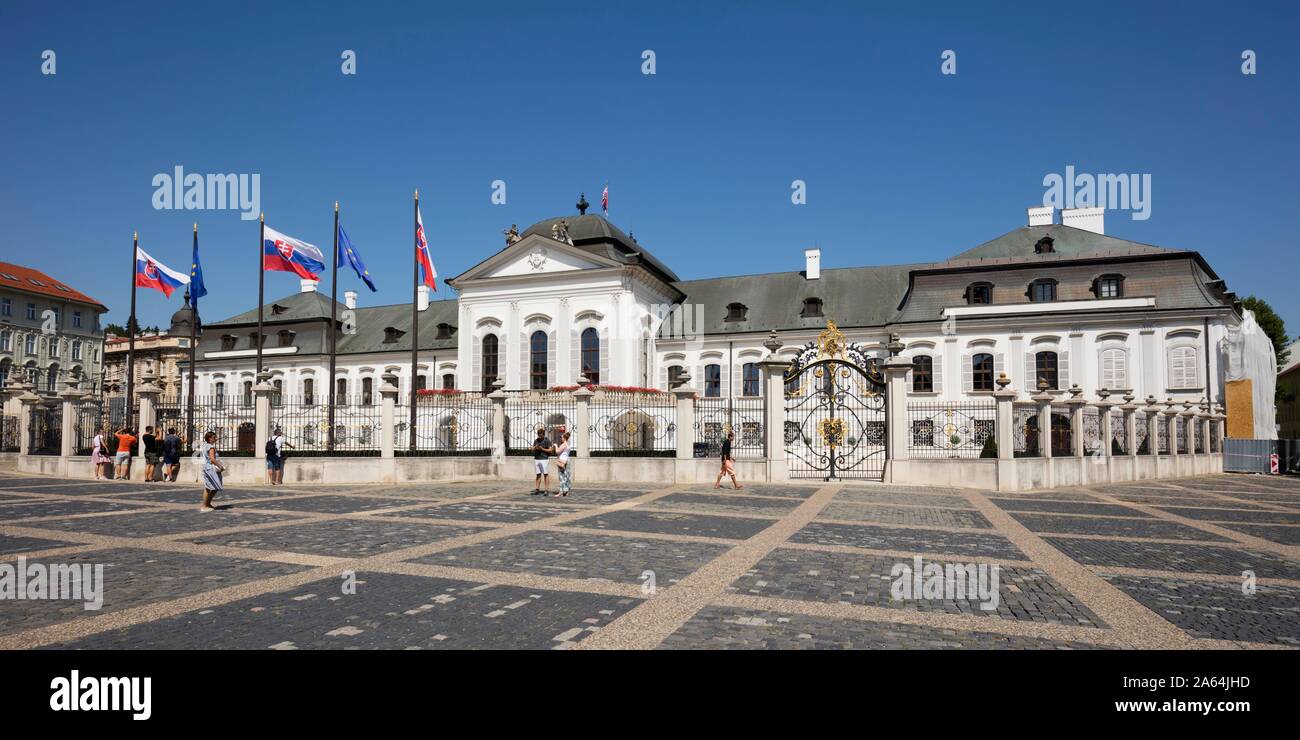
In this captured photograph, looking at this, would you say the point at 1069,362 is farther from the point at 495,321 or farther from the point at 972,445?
the point at 495,321

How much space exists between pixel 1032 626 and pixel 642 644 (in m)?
3.03

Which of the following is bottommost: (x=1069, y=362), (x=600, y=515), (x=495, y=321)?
(x=600, y=515)

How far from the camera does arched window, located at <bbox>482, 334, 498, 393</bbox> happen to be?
38781 mm

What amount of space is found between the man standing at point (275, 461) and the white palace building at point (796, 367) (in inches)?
16.4

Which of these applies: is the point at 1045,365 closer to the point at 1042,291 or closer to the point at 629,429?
the point at 1042,291

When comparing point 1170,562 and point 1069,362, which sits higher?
point 1069,362

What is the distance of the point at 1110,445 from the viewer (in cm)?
2048

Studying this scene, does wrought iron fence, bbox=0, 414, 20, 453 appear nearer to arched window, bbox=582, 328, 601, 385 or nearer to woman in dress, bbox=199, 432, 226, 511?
woman in dress, bbox=199, 432, 226, 511

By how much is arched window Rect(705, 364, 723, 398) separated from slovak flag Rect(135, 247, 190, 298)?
25094 millimetres

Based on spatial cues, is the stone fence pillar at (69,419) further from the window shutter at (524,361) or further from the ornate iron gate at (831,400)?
the ornate iron gate at (831,400)

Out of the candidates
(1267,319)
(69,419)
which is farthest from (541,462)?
(1267,319)
